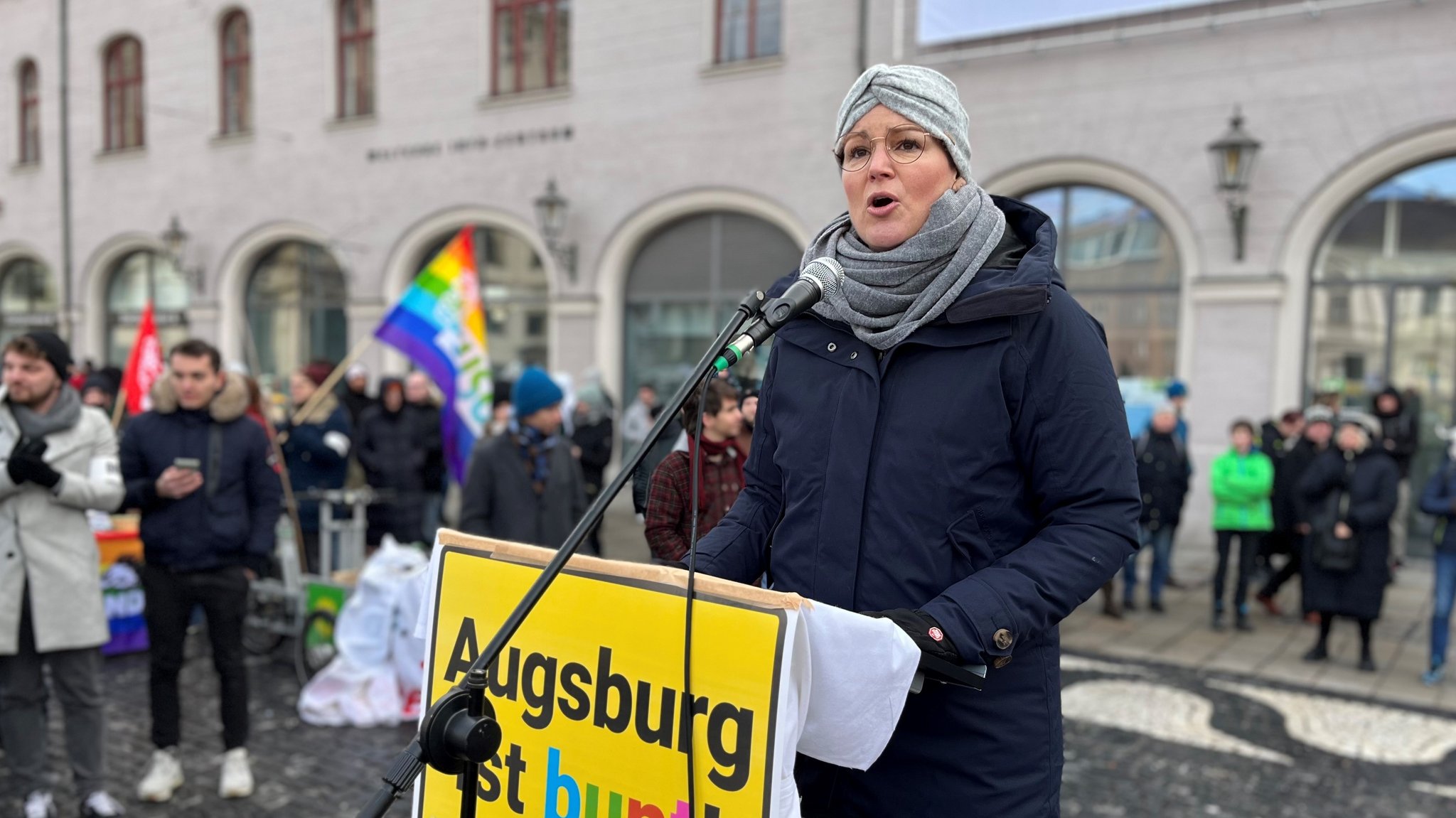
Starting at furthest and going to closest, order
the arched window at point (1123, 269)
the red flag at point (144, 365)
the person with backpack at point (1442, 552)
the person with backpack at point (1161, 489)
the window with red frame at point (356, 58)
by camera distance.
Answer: the window with red frame at point (356, 58), the arched window at point (1123, 269), the person with backpack at point (1161, 489), the red flag at point (144, 365), the person with backpack at point (1442, 552)

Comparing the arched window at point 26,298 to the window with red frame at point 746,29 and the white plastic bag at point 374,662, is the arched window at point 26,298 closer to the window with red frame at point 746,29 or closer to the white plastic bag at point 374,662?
the window with red frame at point 746,29

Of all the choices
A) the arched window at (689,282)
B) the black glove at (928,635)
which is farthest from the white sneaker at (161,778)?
the arched window at (689,282)

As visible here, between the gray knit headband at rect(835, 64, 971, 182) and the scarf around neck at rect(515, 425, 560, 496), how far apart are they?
11.7 ft

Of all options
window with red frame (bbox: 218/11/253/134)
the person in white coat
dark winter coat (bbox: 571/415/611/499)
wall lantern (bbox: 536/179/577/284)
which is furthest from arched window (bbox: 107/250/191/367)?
the person in white coat

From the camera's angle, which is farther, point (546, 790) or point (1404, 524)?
point (1404, 524)

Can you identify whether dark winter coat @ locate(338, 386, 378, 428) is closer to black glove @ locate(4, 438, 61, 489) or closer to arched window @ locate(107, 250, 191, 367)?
black glove @ locate(4, 438, 61, 489)

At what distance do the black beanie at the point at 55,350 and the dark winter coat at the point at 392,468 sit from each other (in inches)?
177

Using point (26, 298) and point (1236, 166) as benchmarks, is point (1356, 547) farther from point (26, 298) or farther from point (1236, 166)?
point (26, 298)

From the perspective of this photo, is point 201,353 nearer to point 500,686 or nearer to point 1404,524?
point 500,686

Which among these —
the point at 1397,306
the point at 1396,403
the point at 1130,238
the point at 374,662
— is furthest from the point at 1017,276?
the point at 1397,306

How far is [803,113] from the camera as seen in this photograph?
12227mm

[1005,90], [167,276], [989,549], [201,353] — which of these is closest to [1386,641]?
[1005,90]

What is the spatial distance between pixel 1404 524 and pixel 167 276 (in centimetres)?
1914

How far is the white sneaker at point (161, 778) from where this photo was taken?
430cm
